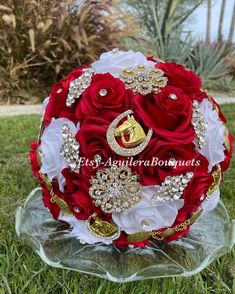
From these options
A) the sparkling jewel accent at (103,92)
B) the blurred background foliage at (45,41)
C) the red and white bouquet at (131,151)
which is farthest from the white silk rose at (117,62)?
the blurred background foliage at (45,41)

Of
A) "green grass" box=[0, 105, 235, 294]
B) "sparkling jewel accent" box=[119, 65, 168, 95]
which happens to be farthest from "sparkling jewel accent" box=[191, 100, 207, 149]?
"green grass" box=[0, 105, 235, 294]

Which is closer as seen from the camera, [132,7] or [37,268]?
[37,268]

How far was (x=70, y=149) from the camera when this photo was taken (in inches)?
50.3

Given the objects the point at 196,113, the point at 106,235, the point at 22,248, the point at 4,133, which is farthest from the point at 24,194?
the point at 4,133

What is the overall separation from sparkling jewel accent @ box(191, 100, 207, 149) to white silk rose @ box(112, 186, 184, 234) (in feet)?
0.55

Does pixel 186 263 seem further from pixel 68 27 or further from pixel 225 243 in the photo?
pixel 68 27

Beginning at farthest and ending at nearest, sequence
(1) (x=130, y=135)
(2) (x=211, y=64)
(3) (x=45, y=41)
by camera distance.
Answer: (2) (x=211, y=64) < (3) (x=45, y=41) < (1) (x=130, y=135)

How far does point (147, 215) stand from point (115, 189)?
4.6 inches

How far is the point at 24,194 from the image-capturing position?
89.7 inches

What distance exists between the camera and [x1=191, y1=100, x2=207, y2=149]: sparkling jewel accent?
4.21 feet

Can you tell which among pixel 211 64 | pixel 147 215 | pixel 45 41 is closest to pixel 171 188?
pixel 147 215

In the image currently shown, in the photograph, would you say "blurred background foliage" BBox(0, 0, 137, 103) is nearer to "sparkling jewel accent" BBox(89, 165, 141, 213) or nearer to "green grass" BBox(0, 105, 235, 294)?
"green grass" BBox(0, 105, 235, 294)

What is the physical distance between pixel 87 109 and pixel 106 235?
0.36m

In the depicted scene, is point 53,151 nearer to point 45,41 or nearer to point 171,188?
point 171,188
